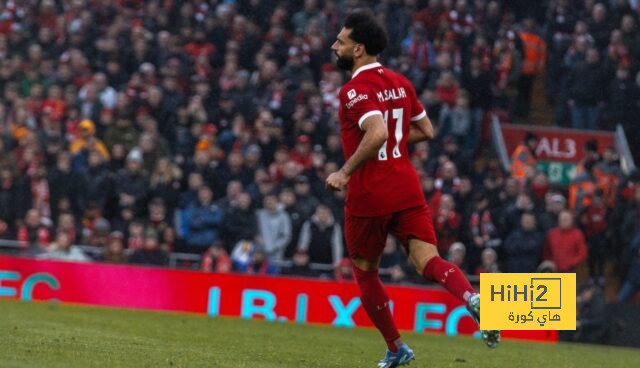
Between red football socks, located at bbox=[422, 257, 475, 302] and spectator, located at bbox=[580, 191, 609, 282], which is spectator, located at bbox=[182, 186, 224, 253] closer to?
spectator, located at bbox=[580, 191, 609, 282]

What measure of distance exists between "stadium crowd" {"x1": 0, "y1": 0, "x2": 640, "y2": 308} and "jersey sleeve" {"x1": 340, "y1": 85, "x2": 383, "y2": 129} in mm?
7598

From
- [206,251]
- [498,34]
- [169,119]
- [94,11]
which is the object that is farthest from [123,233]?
[498,34]

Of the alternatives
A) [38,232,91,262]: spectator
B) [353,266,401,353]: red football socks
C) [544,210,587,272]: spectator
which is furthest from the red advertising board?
[353,266,401,353]: red football socks

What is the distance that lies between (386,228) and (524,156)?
11.5 m

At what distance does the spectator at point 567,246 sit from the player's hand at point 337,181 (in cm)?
872

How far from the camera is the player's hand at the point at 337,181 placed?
8.19m

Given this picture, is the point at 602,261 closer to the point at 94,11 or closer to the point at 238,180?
the point at 238,180

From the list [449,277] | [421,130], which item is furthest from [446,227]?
[449,277]

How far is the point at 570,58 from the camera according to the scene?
2070 cm

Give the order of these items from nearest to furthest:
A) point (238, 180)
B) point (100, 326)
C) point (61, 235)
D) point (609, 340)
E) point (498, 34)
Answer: point (100, 326)
point (609, 340)
point (61, 235)
point (238, 180)
point (498, 34)

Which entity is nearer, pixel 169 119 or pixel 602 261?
pixel 602 261

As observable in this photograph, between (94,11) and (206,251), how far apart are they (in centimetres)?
625

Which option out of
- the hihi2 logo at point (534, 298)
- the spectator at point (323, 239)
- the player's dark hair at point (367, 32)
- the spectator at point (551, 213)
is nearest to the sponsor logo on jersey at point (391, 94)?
the player's dark hair at point (367, 32)

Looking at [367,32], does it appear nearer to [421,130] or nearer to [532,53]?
[421,130]
